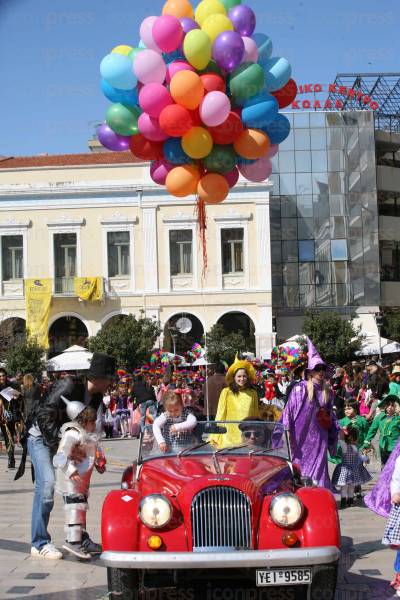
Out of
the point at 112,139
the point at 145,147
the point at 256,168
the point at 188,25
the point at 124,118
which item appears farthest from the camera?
the point at 112,139

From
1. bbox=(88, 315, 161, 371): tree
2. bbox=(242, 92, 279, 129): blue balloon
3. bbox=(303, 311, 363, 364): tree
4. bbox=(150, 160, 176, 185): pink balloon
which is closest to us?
bbox=(242, 92, 279, 129): blue balloon

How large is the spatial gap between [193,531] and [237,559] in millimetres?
429

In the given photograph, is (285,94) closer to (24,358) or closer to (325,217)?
(24,358)

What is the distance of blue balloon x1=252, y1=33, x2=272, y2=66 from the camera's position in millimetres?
12043

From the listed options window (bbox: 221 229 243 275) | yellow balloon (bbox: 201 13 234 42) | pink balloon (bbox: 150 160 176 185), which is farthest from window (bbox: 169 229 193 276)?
yellow balloon (bbox: 201 13 234 42)

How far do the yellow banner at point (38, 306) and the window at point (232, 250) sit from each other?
8.88 meters

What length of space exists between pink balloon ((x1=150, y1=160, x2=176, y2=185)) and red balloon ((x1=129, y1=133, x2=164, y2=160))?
13 cm

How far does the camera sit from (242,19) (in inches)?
465

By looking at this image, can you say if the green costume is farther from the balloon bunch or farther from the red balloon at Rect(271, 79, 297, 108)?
the red balloon at Rect(271, 79, 297, 108)

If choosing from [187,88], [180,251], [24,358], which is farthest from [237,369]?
[180,251]

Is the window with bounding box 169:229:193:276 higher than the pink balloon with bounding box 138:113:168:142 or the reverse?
higher

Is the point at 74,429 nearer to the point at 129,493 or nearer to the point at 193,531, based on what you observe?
the point at 129,493

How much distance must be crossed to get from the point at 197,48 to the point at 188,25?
20.6 inches

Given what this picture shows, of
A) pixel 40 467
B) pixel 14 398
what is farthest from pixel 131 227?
pixel 40 467
